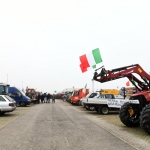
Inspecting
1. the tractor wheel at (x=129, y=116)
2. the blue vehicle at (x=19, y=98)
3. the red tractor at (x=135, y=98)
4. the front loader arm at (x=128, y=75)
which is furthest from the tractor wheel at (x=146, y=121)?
the blue vehicle at (x=19, y=98)

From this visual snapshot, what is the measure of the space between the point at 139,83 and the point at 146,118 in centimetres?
428

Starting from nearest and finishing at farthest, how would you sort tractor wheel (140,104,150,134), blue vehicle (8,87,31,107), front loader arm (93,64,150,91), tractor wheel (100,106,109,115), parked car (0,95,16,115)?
A: tractor wheel (140,104,150,134) → front loader arm (93,64,150,91) → parked car (0,95,16,115) → tractor wheel (100,106,109,115) → blue vehicle (8,87,31,107)

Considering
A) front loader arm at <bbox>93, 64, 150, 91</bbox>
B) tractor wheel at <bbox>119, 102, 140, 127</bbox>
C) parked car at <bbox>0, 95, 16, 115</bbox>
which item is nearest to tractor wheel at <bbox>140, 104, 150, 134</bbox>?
tractor wheel at <bbox>119, 102, 140, 127</bbox>

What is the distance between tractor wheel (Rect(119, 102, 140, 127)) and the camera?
45.2 ft

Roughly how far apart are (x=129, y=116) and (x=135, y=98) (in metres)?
1.03

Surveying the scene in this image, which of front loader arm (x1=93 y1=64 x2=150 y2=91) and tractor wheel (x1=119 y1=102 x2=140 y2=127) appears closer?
tractor wheel (x1=119 y1=102 x2=140 y2=127)

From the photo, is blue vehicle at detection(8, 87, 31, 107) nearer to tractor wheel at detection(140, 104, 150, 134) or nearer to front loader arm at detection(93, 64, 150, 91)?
front loader arm at detection(93, 64, 150, 91)

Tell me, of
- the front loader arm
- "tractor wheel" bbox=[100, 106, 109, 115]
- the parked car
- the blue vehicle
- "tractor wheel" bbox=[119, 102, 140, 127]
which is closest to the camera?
"tractor wheel" bbox=[119, 102, 140, 127]

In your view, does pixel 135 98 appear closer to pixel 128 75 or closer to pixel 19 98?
pixel 128 75

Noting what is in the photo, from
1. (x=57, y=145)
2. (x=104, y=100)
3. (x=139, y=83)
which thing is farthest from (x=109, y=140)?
(x=104, y=100)

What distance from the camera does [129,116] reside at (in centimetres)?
1388

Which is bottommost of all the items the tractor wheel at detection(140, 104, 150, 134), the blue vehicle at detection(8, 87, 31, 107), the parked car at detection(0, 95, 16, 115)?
the tractor wheel at detection(140, 104, 150, 134)

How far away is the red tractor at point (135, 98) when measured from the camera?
37.3ft

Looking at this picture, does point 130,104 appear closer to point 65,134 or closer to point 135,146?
point 65,134
